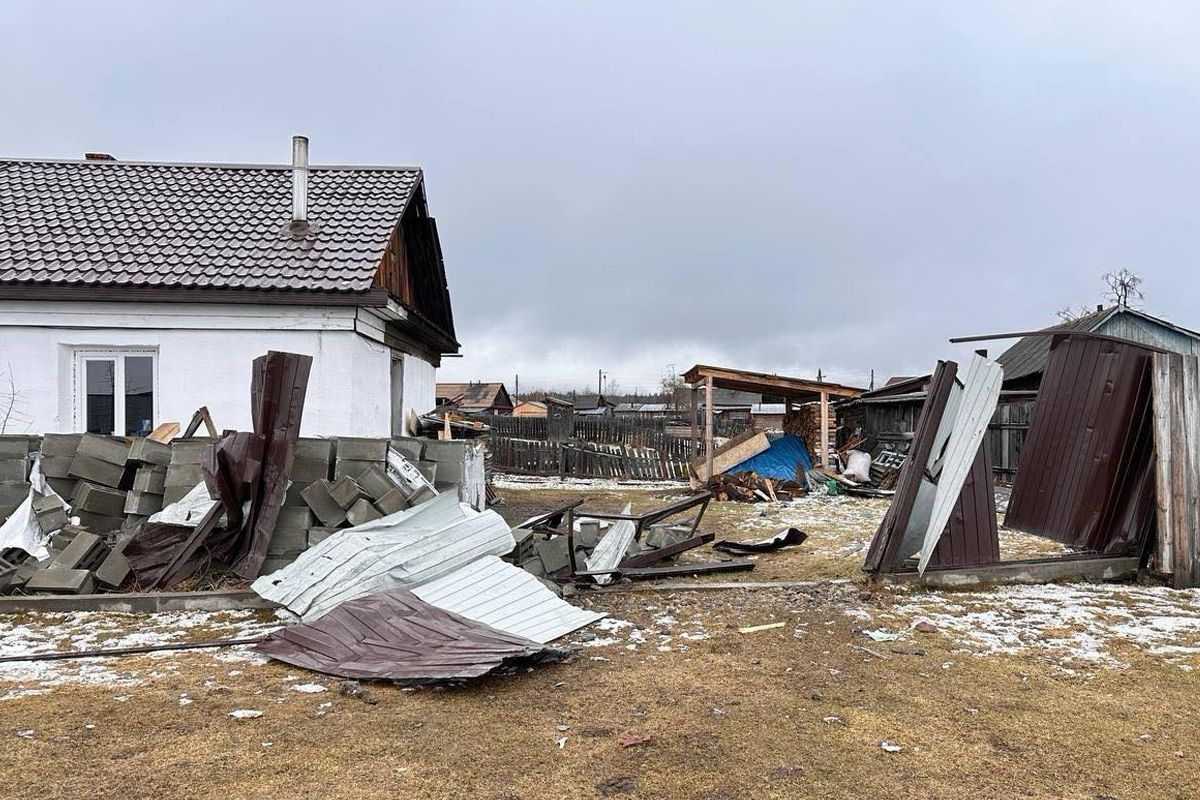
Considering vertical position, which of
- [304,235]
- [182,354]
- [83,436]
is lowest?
[83,436]

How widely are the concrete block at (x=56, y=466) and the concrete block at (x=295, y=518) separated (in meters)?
2.28

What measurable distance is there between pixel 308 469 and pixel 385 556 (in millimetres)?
1475

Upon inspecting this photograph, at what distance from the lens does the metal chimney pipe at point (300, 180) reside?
10547 mm

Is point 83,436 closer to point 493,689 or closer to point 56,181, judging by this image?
point 493,689

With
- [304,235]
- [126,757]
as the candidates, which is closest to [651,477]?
[304,235]

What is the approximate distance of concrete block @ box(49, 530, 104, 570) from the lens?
6455 millimetres

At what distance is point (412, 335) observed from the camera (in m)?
12.5

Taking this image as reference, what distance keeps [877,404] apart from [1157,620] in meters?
→ 15.9

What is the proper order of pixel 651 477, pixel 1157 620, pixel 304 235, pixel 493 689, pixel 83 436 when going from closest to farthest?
pixel 493 689 → pixel 1157 620 → pixel 83 436 → pixel 304 235 → pixel 651 477

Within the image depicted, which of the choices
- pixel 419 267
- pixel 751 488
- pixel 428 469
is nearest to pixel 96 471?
pixel 428 469

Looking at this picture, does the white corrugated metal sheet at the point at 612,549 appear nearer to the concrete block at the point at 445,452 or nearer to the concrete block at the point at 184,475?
the concrete block at the point at 445,452

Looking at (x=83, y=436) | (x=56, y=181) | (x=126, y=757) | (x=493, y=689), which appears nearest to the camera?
(x=126, y=757)

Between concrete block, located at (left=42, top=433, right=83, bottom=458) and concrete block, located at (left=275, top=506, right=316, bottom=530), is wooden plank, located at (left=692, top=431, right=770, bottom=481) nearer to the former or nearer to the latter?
concrete block, located at (left=275, top=506, right=316, bottom=530)

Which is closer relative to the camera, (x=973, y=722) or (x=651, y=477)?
(x=973, y=722)
